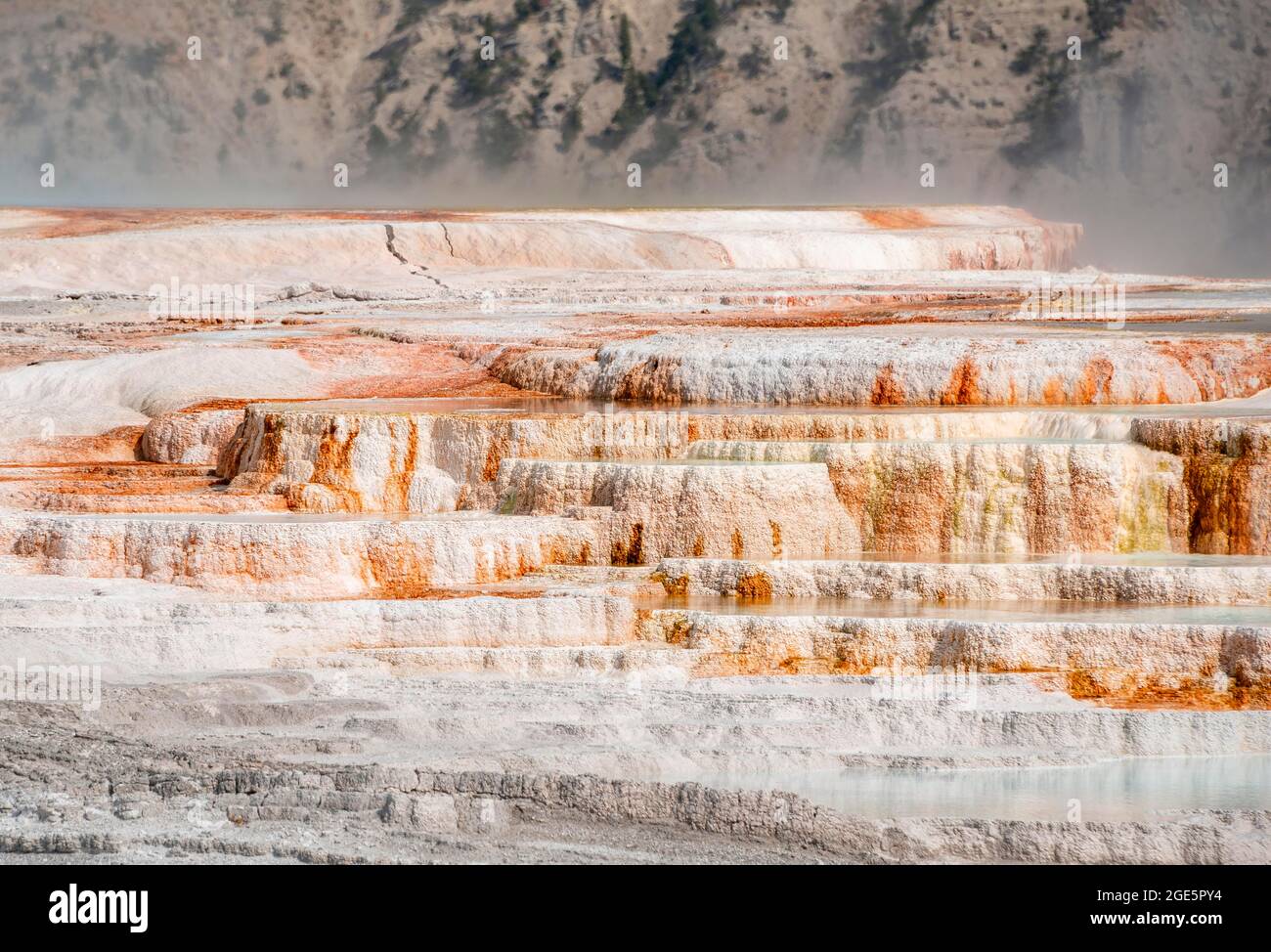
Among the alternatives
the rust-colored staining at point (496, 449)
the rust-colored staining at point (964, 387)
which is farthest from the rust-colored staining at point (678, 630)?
the rust-colored staining at point (964, 387)

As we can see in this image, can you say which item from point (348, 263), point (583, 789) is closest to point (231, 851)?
point (583, 789)

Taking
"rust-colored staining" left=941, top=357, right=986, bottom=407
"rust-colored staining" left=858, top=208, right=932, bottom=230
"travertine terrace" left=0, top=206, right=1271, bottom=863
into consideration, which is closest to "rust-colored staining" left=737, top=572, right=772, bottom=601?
"travertine terrace" left=0, top=206, right=1271, bottom=863

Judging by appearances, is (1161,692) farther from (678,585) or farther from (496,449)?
(496,449)

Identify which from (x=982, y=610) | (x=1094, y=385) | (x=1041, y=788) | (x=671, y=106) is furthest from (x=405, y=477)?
(x=671, y=106)

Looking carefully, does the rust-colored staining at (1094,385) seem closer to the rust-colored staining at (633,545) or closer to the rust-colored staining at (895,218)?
the rust-colored staining at (633,545)

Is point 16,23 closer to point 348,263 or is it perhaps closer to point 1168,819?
point 348,263

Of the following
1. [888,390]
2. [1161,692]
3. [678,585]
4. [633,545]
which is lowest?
[1161,692]

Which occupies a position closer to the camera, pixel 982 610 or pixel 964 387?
pixel 982 610
